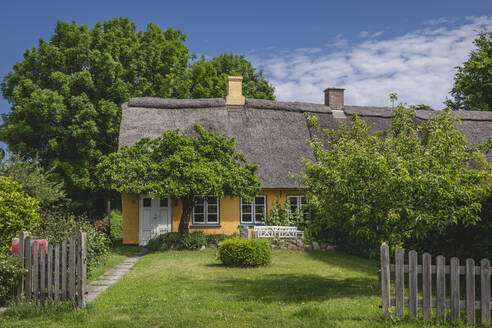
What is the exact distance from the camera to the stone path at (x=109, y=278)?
9.41 metres

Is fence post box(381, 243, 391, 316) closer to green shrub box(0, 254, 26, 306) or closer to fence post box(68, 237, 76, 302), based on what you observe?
fence post box(68, 237, 76, 302)

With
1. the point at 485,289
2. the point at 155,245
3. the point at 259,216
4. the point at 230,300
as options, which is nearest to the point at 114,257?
the point at 155,245

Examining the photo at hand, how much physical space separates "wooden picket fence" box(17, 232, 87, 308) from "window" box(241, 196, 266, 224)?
11834mm

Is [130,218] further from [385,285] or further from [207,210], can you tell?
[385,285]

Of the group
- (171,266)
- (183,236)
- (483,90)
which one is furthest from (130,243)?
(483,90)

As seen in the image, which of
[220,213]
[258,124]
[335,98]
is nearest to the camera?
[220,213]

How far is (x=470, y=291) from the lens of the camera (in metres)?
6.60

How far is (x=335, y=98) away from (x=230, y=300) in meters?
17.2

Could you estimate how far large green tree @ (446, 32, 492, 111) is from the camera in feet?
96.9

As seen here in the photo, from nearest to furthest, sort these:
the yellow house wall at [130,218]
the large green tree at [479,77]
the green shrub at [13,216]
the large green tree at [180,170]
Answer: the green shrub at [13,216]
the large green tree at [180,170]
the yellow house wall at [130,218]
the large green tree at [479,77]

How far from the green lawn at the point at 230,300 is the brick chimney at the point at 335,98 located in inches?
480

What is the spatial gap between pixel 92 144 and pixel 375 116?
15.2 metres

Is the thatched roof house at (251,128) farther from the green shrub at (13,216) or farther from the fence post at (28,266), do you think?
the fence post at (28,266)

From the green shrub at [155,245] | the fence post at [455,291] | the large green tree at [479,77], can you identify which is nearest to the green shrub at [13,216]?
the green shrub at [155,245]
